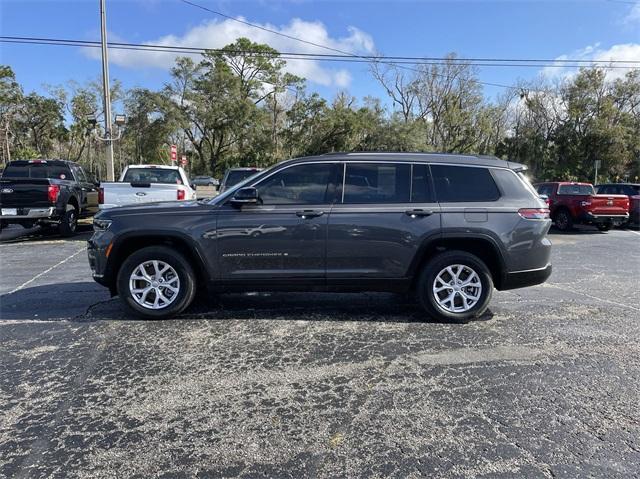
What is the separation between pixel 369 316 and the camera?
A: 17.9 feet

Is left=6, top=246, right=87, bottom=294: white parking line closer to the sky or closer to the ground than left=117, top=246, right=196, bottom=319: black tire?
closer to the ground

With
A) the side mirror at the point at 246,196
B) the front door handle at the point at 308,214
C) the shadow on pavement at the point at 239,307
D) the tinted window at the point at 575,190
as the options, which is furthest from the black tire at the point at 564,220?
the side mirror at the point at 246,196

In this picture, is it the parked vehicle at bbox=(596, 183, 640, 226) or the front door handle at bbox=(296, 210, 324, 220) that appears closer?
the front door handle at bbox=(296, 210, 324, 220)

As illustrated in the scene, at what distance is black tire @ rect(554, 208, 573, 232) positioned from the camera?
613 inches

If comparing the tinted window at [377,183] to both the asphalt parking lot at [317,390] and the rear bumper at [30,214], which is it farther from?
the rear bumper at [30,214]

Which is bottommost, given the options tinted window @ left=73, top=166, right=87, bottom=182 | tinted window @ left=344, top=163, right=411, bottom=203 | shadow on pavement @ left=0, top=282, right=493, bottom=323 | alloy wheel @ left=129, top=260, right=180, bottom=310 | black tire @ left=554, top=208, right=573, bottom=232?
shadow on pavement @ left=0, top=282, right=493, bottom=323

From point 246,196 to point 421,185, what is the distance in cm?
189

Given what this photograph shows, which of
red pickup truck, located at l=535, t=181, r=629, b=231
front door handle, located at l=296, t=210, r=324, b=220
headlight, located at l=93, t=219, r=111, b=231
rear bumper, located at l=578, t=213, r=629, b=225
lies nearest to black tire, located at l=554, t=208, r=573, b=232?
red pickup truck, located at l=535, t=181, r=629, b=231

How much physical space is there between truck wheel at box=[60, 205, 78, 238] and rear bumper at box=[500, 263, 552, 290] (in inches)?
436

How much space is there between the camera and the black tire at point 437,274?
511cm

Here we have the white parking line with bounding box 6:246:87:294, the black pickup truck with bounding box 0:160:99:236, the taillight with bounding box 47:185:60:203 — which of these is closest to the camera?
the white parking line with bounding box 6:246:87:294

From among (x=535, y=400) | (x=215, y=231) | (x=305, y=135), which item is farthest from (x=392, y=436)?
(x=305, y=135)

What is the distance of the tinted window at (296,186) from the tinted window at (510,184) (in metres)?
1.89

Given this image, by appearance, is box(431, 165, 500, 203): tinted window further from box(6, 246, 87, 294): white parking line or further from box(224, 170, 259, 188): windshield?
box(224, 170, 259, 188): windshield
